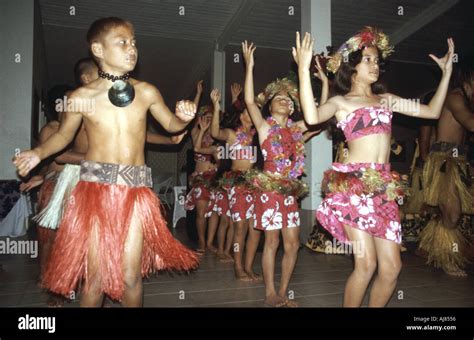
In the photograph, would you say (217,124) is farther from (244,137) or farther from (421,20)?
(421,20)

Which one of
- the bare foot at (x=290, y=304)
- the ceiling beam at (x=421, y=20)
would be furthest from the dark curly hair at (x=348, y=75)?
the ceiling beam at (x=421, y=20)

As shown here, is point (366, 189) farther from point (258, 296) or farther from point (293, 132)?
point (258, 296)

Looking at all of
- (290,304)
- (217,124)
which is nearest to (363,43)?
(217,124)

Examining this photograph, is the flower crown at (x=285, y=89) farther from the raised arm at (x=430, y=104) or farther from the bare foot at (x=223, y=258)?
the bare foot at (x=223, y=258)

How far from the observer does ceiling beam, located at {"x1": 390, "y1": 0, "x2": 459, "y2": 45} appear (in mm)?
6930

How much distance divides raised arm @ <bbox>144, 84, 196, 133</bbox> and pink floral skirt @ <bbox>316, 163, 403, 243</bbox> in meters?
0.89

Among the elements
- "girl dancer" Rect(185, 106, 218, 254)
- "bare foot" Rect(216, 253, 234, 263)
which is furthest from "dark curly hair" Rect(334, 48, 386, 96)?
"girl dancer" Rect(185, 106, 218, 254)

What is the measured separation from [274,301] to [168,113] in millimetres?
1534

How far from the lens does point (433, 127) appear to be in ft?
14.9

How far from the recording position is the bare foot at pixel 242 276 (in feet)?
11.4

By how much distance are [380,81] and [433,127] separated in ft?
7.63

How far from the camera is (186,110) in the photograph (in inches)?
80.5

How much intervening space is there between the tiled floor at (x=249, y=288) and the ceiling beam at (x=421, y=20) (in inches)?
200

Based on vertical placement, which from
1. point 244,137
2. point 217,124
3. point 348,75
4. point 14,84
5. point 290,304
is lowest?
point 290,304
